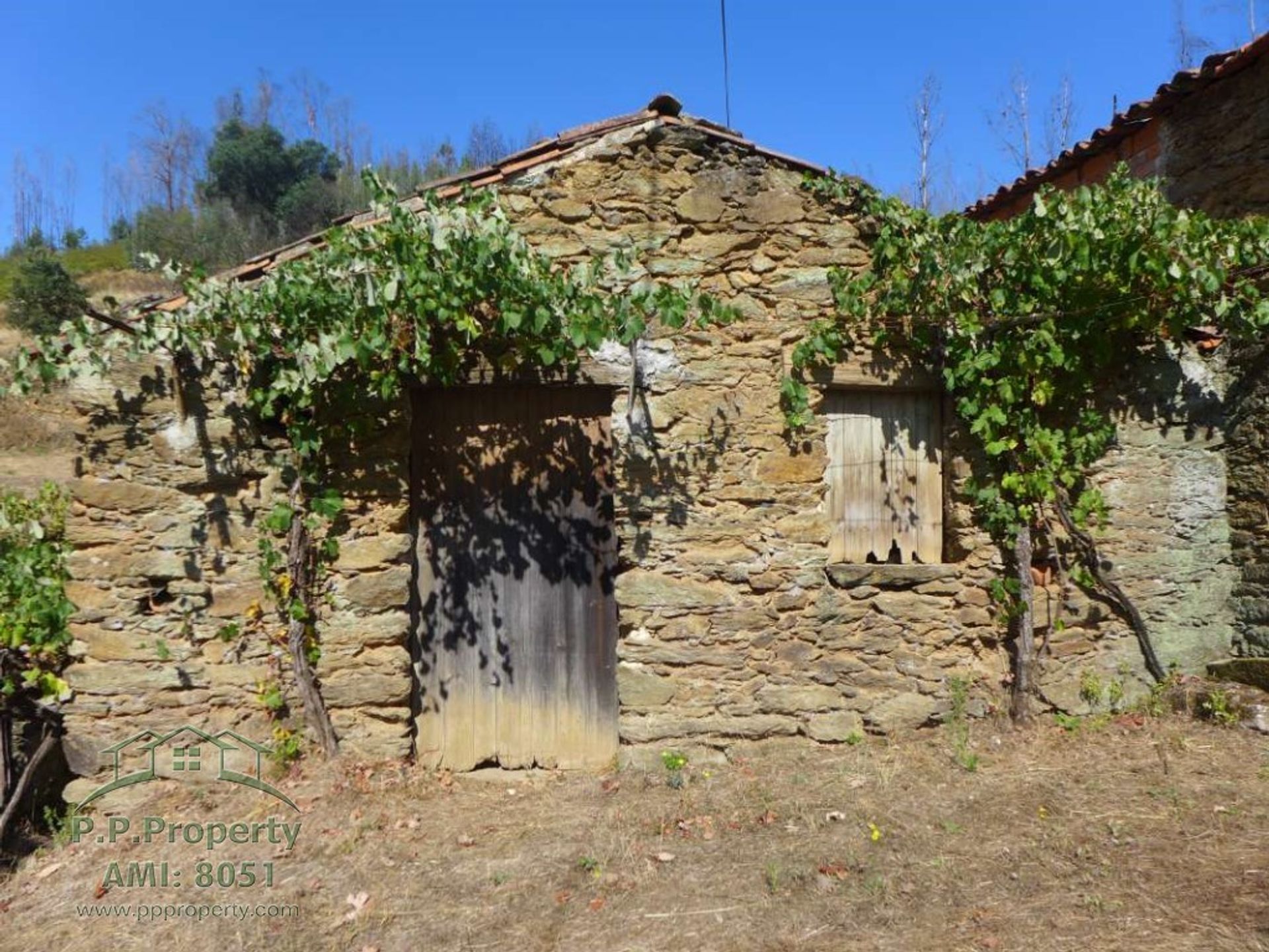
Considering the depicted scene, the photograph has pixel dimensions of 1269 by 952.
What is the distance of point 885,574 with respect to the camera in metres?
4.41

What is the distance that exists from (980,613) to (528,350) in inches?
119

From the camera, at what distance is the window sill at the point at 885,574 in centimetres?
437

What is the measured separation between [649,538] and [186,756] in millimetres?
2635

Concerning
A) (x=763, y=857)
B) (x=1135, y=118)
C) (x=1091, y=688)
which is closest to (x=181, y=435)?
(x=763, y=857)

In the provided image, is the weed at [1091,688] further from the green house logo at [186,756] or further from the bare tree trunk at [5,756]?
the bare tree trunk at [5,756]

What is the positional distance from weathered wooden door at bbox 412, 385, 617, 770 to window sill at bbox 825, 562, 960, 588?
1.30 meters

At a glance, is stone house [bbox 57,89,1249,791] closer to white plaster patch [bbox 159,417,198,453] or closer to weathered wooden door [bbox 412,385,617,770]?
weathered wooden door [bbox 412,385,617,770]

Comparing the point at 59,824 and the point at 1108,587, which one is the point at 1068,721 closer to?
the point at 1108,587

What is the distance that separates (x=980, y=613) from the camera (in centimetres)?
453

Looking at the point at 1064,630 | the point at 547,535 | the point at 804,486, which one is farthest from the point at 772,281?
the point at 1064,630

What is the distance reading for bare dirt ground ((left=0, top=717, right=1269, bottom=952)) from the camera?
2949mm

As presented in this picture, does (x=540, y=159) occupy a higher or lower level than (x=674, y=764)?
→ higher

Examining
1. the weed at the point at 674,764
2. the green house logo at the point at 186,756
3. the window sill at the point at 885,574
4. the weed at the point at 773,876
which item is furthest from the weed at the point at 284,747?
the window sill at the point at 885,574

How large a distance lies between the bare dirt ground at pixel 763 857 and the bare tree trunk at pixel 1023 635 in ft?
0.52
